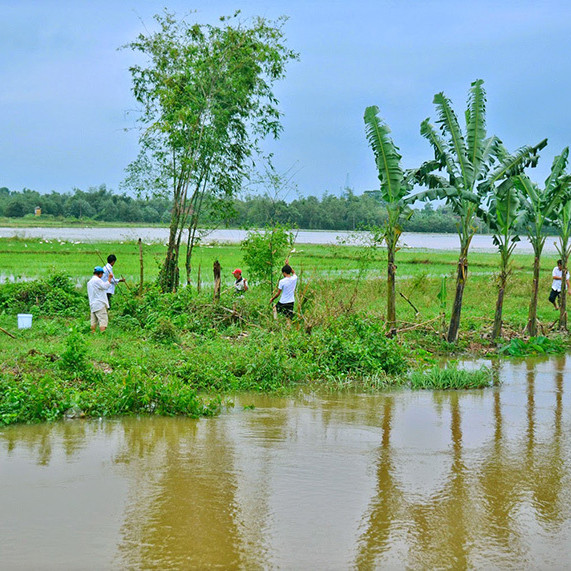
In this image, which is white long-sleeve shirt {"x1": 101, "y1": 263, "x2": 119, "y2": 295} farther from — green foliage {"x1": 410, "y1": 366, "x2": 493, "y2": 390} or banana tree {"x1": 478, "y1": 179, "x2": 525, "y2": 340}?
banana tree {"x1": 478, "y1": 179, "x2": 525, "y2": 340}

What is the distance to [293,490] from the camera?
601cm

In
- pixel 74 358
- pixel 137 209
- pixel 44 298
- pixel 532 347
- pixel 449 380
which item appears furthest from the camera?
pixel 137 209

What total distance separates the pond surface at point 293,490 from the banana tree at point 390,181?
476 cm

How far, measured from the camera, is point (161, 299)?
45.9 ft

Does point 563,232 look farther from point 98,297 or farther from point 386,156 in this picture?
point 98,297

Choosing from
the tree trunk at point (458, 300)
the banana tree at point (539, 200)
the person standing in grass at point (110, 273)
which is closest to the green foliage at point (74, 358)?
the person standing in grass at point (110, 273)

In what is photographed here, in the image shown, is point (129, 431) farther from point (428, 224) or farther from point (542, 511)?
point (428, 224)

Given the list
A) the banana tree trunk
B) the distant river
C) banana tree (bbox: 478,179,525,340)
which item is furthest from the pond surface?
the distant river

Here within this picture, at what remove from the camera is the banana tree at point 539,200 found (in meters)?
14.6

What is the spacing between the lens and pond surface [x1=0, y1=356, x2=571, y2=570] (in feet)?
15.8

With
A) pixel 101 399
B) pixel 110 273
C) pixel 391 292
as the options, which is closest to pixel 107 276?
pixel 110 273

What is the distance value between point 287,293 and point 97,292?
344 centimetres

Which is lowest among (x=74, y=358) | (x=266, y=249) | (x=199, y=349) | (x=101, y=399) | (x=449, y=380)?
(x=449, y=380)

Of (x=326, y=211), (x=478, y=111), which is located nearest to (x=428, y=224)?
(x=326, y=211)
